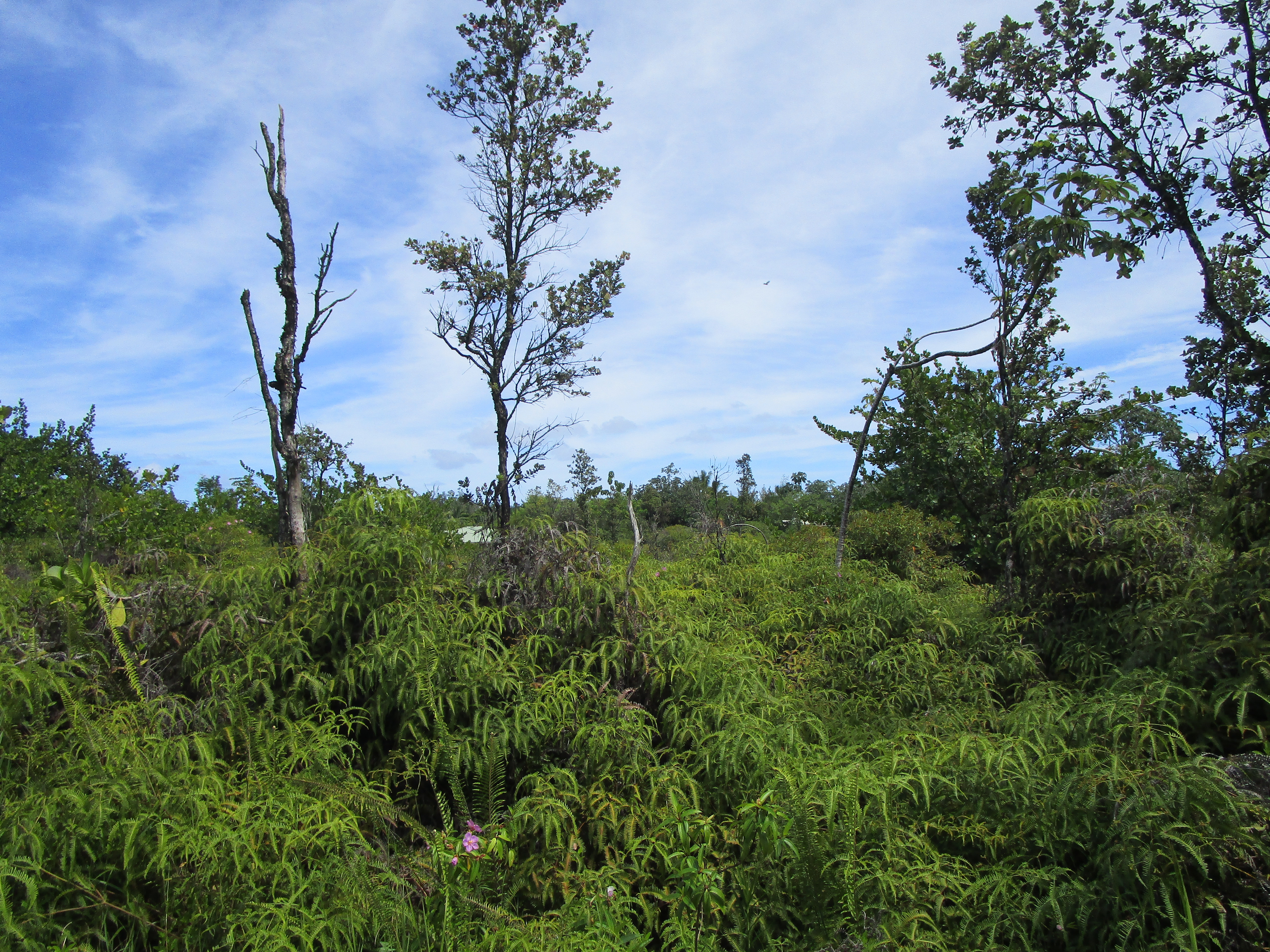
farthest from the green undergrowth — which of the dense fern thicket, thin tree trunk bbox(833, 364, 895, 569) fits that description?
thin tree trunk bbox(833, 364, 895, 569)

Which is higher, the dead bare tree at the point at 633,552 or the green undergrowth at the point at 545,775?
the dead bare tree at the point at 633,552

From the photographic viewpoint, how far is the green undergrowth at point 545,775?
7.21 feet

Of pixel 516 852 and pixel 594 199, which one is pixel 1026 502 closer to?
pixel 516 852

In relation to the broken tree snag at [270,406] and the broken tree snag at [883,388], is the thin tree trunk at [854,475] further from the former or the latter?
the broken tree snag at [270,406]

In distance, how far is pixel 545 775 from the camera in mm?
3193

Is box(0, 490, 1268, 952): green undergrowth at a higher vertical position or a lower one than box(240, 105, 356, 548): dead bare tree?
lower

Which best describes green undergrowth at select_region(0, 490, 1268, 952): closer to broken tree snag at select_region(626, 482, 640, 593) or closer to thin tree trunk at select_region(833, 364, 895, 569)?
broken tree snag at select_region(626, 482, 640, 593)

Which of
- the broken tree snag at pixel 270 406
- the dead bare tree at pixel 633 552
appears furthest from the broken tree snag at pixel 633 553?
the broken tree snag at pixel 270 406

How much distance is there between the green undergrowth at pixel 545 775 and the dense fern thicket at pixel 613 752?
2cm

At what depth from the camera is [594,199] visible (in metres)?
11.1

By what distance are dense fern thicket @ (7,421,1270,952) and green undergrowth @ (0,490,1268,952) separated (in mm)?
16

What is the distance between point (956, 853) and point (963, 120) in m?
10.6

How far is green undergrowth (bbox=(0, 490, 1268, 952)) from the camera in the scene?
2.20 metres

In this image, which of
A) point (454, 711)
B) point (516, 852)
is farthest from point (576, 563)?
point (516, 852)
